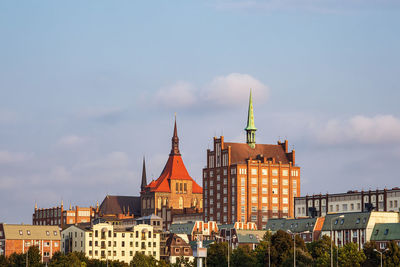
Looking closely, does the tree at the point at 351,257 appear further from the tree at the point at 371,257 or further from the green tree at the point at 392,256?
the green tree at the point at 392,256

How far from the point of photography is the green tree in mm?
175125

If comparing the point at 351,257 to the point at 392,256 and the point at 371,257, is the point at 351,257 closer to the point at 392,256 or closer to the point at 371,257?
the point at 371,257

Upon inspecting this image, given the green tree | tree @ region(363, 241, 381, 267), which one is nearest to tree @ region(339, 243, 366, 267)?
tree @ region(363, 241, 381, 267)

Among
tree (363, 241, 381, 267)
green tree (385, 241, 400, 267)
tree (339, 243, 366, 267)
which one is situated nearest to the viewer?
green tree (385, 241, 400, 267)

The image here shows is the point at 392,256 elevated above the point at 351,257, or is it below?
above

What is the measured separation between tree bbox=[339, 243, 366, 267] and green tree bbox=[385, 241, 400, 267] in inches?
314

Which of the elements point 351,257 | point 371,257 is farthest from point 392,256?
point 351,257

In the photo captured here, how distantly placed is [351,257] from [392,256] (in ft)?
40.4

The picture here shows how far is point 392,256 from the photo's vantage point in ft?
580

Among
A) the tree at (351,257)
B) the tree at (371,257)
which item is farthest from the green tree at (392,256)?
the tree at (351,257)

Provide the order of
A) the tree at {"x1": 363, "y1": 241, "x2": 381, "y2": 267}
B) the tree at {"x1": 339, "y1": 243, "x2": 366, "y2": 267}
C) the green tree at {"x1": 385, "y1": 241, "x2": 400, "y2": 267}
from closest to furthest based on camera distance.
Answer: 1. the green tree at {"x1": 385, "y1": 241, "x2": 400, "y2": 267}
2. the tree at {"x1": 363, "y1": 241, "x2": 381, "y2": 267}
3. the tree at {"x1": 339, "y1": 243, "x2": 366, "y2": 267}

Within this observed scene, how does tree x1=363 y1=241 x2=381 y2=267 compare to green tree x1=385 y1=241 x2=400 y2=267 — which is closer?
green tree x1=385 y1=241 x2=400 y2=267

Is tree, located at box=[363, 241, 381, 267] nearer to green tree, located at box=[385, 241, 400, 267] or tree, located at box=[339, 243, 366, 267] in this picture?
tree, located at box=[339, 243, 366, 267]

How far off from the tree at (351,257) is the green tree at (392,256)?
797cm
